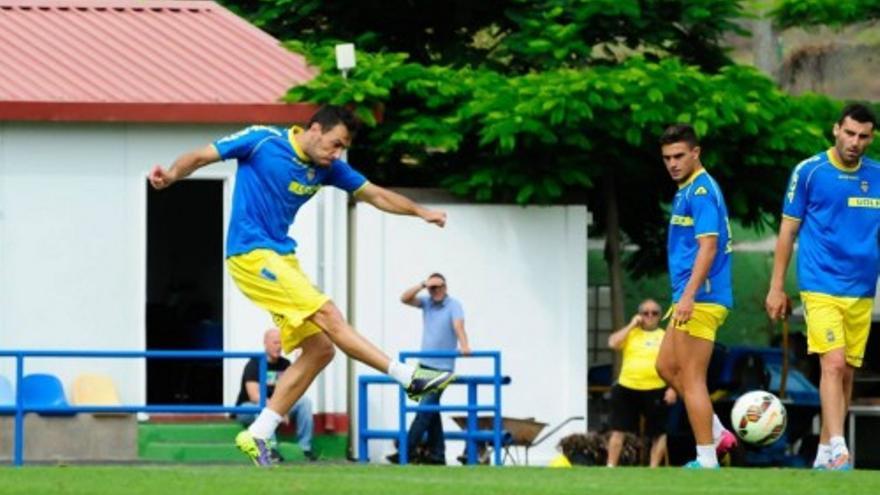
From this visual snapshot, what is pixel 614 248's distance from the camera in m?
30.1

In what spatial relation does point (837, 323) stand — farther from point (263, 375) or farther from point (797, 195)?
point (263, 375)

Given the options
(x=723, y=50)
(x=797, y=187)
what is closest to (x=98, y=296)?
(x=723, y=50)

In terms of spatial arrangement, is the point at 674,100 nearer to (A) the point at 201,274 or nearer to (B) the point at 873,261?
(A) the point at 201,274

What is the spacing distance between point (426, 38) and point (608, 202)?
292cm

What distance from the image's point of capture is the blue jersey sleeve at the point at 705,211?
696 inches

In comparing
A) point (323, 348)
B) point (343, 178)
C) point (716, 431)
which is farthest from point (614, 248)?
point (323, 348)

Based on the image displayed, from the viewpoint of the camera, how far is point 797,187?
17719 millimetres

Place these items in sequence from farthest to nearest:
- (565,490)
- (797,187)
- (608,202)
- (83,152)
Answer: (608,202), (83,152), (797,187), (565,490)

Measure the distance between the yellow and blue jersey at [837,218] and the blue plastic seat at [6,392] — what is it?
10185mm

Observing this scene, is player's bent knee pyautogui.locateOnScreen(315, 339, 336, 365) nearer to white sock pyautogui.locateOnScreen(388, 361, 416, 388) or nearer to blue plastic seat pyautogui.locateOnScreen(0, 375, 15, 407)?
white sock pyautogui.locateOnScreen(388, 361, 416, 388)

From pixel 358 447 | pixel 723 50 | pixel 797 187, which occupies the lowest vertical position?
pixel 358 447

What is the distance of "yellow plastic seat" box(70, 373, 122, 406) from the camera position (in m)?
26.7

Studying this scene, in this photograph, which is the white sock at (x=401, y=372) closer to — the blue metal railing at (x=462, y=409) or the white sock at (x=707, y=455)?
the white sock at (x=707, y=455)

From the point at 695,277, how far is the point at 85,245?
1087cm
